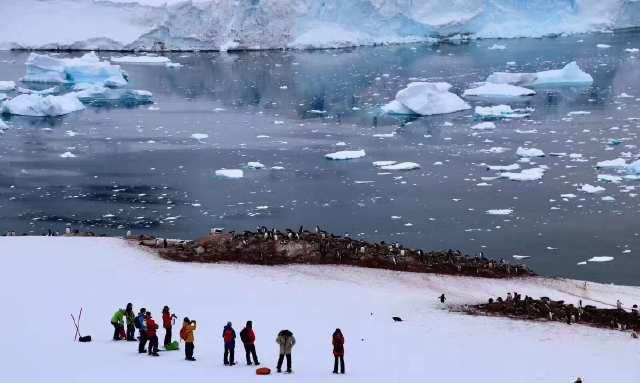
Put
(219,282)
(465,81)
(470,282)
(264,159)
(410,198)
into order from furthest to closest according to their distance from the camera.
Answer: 1. (465,81)
2. (264,159)
3. (410,198)
4. (470,282)
5. (219,282)

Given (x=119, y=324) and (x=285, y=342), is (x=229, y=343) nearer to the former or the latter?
(x=285, y=342)

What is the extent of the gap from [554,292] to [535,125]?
79.0 ft

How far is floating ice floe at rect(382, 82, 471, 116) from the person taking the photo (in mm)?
47812

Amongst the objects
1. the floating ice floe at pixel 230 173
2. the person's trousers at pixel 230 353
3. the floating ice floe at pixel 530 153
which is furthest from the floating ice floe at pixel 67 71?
the person's trousers at pixel 230 353

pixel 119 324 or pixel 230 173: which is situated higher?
pixel 230 173

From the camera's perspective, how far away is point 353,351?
15.1m

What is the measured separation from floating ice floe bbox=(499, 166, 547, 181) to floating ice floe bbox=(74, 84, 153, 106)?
25.4 meters

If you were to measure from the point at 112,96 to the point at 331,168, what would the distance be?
72.4 feet

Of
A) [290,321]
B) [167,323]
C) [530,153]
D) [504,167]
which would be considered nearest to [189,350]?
[167,323]

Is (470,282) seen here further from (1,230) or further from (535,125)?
(535,125)

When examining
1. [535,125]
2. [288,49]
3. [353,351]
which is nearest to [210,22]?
[288,49]

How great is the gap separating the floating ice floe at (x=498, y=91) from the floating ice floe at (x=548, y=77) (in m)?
1.30

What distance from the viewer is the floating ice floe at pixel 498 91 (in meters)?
52.6

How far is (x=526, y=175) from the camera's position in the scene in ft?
110
